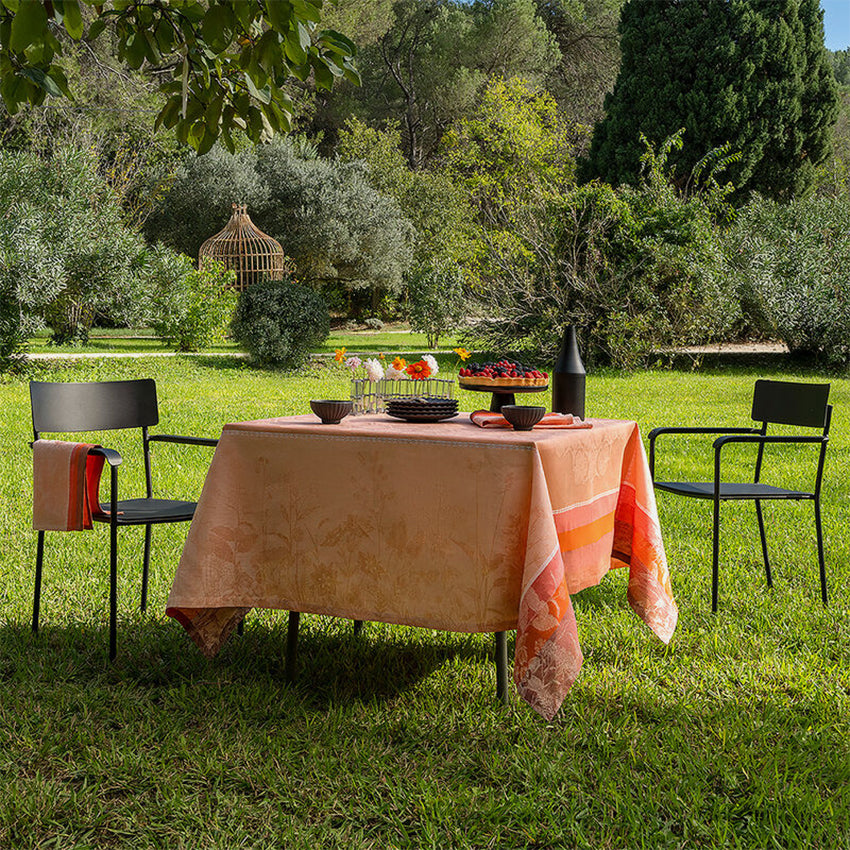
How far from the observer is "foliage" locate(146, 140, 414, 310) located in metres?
23.7

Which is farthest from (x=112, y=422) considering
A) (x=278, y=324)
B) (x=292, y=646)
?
(x=278, y=324)

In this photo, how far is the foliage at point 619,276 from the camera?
13203 mm

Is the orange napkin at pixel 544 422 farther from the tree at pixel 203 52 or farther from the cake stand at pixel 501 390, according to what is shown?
the tree at pixel 203 52

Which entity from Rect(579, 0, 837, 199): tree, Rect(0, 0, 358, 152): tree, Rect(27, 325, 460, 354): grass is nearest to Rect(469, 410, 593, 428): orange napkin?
Rect(0, 0, 358, 152): tree

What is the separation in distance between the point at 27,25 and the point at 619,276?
11.7 metres

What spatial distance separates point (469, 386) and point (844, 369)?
12.4 metres

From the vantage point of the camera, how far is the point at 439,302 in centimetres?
1753

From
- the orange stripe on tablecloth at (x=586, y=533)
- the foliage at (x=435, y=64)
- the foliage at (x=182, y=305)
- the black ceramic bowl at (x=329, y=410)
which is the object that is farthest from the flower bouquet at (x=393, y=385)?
the foliage at (x=435, y=64)

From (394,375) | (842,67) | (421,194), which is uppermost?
(842,67)

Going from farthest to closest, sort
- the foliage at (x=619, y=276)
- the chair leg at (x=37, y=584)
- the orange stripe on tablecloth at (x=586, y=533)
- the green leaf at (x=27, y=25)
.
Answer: the foliage at (x=619, y=276) → the chair leg at (x=37, y=584) → the orange stripe on tablecloth at (x=586, y=533) → the green leaf at (x=27, y=25)

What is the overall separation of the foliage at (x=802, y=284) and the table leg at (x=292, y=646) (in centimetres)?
1228

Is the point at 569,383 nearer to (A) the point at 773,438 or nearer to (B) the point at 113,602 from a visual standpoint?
(A) the point at 773,438

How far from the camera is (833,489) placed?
6.27m

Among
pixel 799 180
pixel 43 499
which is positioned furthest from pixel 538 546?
pixel 799 180
